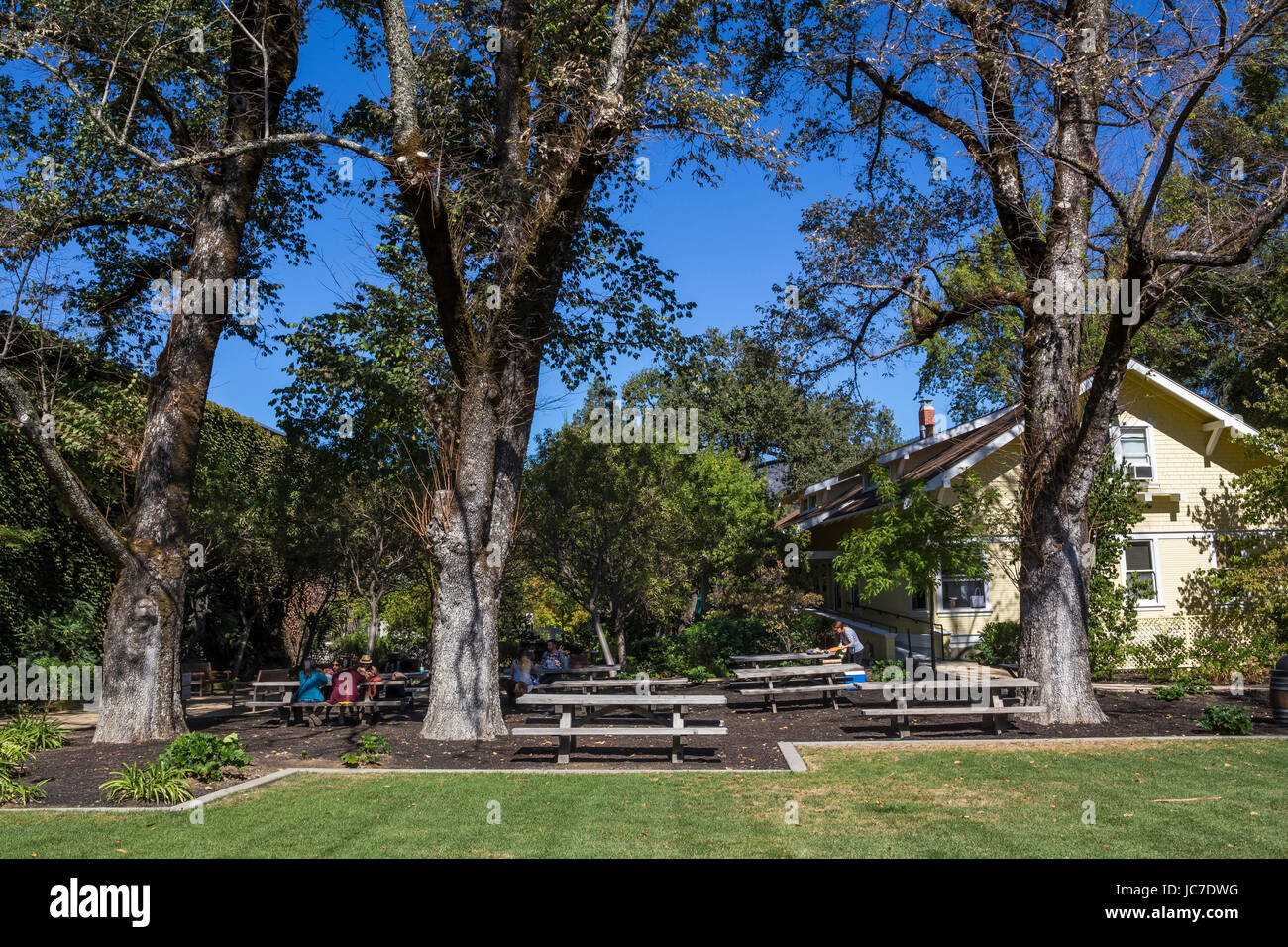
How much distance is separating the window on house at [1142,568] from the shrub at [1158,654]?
920 millimetres

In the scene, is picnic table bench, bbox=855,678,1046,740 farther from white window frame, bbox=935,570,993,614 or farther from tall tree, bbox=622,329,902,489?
tall tree, bbox=622,329,902,489

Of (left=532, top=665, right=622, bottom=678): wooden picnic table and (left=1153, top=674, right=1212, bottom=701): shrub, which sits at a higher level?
(left=532, top=665, right=622, bottom=678): wooden picnic table

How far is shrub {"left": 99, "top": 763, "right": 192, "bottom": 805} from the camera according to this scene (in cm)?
789

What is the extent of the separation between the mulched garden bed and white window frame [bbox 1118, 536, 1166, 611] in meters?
4.94

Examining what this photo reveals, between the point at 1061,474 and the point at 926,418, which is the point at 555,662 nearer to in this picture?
the point at 1061,474

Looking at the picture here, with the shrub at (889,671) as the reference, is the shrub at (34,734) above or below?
above

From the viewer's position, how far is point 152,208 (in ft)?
45.4

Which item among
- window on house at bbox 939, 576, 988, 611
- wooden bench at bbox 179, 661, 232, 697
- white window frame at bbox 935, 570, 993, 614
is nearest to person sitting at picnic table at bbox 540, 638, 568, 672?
wooden bench at bbox 179, 661, 232, 697

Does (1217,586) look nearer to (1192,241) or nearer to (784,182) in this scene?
(1192,241)

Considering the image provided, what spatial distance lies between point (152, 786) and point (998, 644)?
643 inches

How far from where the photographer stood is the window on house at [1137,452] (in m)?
20.1

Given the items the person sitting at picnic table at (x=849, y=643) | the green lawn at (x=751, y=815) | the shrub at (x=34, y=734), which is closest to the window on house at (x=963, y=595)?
the person sitting at picnic table at (x=849, y=643)

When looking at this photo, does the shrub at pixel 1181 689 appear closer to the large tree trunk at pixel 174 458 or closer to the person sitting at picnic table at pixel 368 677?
the person sitting at picnic table at pixel 368 677

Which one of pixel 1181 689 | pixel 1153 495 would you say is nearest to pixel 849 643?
pixel 1181 689
